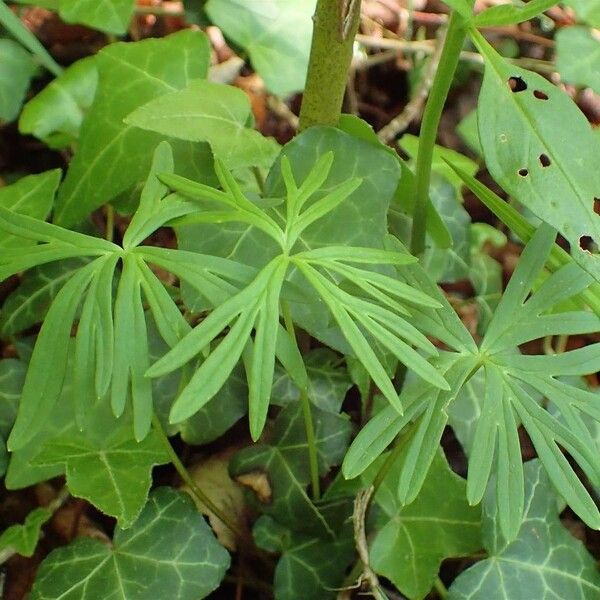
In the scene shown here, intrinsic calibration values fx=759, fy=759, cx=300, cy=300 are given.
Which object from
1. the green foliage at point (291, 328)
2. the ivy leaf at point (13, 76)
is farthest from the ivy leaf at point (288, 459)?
the ivy leaf at point (13, 76)

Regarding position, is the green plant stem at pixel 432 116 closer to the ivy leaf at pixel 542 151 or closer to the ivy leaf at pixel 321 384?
the ivy leaf at pixel 542 151

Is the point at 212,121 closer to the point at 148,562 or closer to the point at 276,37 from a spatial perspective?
the point at 276,37

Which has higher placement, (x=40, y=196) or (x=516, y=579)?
(x=40, y=196)

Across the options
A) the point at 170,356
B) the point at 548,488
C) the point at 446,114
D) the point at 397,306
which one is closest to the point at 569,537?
the point at 548,488

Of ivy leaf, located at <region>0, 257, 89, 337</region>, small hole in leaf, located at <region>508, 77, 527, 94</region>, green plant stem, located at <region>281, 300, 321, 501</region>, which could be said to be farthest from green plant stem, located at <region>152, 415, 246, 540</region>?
small hole in leaf, located at <region>508, 77, 527, 94</region>

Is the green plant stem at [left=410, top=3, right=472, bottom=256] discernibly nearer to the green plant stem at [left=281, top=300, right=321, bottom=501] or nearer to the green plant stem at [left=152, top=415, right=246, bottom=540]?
the green plant stem at [left=281, top=300, right=321, bottom=501]

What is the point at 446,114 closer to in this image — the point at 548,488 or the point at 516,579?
the point at 548,488

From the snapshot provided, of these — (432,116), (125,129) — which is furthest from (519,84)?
(125,129)
